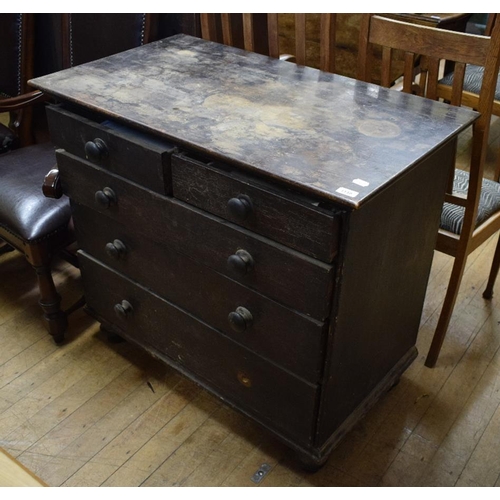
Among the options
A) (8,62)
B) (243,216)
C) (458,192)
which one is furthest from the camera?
(8,62)

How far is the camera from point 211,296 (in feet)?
4.98

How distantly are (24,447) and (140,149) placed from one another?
87 cm

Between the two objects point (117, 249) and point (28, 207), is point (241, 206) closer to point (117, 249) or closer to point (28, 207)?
point (117, 249)

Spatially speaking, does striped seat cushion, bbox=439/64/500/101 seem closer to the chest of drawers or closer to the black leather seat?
the chest of drawers

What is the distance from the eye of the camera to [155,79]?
63.0 inches

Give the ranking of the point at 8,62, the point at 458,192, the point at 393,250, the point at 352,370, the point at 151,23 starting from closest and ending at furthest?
the point at 393,250 < the point at 352,370 < the point at 458,192 < the point at 151,23 < the point at 8,62

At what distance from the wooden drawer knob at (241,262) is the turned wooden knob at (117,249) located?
0.41 meters

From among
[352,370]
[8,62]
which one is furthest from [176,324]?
[8,62]

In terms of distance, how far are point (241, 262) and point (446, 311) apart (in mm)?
793

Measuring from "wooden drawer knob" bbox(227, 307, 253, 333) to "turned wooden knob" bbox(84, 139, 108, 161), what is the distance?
1.58 ft

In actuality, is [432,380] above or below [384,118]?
below

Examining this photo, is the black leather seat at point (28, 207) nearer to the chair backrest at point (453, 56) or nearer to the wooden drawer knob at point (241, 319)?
the wooden drawer knob at point (241, 319)

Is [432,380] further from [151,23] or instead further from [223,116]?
[151,23]

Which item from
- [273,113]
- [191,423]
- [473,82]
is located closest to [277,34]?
[273,113]
